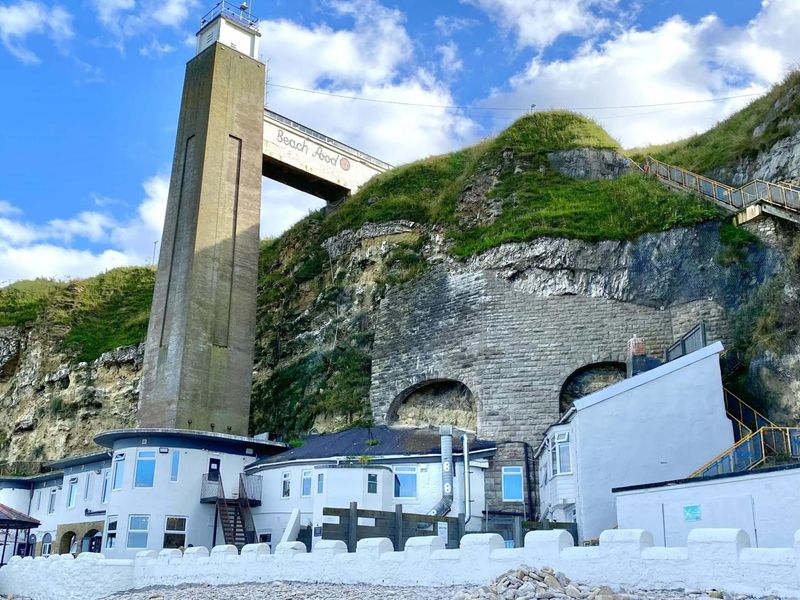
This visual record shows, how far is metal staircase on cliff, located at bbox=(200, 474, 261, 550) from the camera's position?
31.6 metres

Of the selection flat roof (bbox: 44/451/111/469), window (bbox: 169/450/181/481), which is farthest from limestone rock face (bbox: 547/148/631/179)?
flat roof (bbox: 44/451/111/469)

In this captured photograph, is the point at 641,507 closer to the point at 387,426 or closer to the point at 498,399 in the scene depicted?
the point at 498,399

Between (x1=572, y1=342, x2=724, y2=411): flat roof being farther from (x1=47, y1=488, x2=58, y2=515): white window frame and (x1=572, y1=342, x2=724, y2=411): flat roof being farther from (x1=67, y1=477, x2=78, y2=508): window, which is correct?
(x1=47, y1=488, x2=58, y2=515): white window frame

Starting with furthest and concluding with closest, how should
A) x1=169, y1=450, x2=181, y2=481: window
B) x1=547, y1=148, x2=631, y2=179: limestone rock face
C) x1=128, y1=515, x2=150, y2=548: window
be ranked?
x1=547, y1=148, x2=631, y2=179: limestone rock face < x1=169, y1=450, x2=181, y2=481: window < x1=128, y1=515, x2=150, y2=548: window

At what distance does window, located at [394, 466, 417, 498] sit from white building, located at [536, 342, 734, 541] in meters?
6.39

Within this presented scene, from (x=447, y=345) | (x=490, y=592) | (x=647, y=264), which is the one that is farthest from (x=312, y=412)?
(x=490, y=592)

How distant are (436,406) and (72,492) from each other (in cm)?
1609

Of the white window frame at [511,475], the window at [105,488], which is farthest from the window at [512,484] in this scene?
the window at [105,488]

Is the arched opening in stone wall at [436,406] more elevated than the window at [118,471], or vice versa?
the arched opening in stone wall at [436,406]

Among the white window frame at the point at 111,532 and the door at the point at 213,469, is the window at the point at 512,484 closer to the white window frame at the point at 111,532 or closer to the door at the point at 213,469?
the door at the point at 213,469

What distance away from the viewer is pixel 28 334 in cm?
5769

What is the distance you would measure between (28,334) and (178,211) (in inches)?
931

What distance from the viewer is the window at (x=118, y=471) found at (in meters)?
31.6

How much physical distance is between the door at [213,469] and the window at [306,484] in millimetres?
3929
